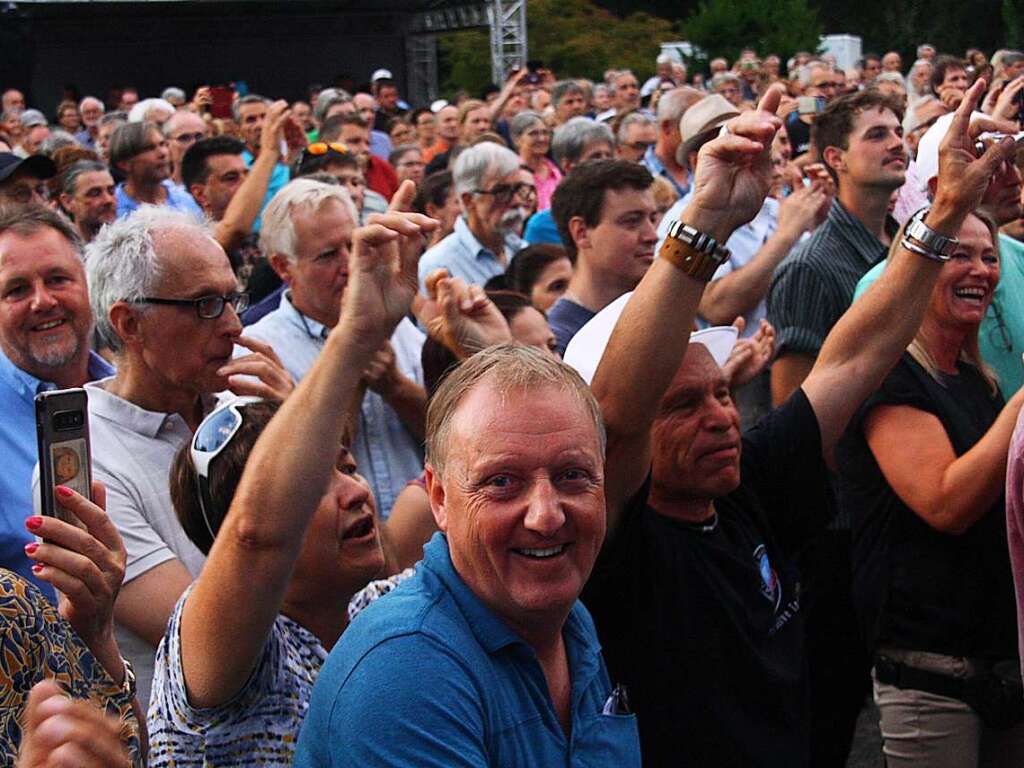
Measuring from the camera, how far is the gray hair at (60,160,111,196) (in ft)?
22.1

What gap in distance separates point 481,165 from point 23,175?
85.0 inches

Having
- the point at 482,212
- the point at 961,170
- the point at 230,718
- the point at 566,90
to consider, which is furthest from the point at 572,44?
the point at 230,718

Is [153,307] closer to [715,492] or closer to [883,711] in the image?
[715,492]

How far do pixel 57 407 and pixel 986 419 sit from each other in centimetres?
235

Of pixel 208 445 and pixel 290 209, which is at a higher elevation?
pixel 208 445

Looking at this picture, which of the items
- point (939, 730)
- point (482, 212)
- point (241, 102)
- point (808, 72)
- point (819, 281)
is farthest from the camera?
point (808, 72)

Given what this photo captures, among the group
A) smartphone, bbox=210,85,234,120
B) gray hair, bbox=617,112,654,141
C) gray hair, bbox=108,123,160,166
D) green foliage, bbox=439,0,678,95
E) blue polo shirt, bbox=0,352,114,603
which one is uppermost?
blue polo shirt, bbox=0,352,114,603

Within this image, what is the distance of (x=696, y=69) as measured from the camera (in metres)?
27.8

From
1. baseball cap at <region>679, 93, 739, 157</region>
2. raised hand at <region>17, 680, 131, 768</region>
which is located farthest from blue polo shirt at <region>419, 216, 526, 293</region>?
raised hand at <region>17, 680, 131, 768</region>

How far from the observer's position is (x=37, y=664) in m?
1.93

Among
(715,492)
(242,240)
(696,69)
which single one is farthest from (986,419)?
(696,69)

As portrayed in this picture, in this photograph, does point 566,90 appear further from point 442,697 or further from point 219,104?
point 442,697

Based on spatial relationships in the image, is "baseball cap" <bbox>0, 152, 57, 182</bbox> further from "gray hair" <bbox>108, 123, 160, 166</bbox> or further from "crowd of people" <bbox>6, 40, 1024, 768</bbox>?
"gray hair" <bbox>108, 123, 160, 166</bbox>

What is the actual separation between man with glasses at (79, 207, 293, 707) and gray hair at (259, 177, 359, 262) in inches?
32.5
